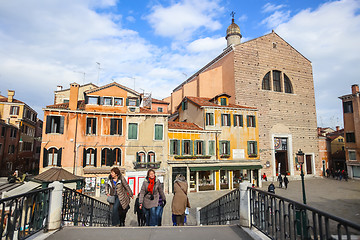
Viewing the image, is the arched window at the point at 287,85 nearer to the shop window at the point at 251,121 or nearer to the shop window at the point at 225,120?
the shop window at the point at 251,121

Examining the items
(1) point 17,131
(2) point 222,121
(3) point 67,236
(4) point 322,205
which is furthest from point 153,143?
(1) point 17,131

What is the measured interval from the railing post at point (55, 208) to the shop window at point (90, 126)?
Result: 16.1 metres

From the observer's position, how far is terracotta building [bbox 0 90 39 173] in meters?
29.8

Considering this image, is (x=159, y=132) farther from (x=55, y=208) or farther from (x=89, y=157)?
(x=55, y=208)

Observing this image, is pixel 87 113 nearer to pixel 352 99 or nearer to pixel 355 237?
pixel 355 237

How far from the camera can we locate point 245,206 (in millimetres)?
5305

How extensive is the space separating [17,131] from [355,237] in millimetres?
38056

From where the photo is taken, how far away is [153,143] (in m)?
21.5

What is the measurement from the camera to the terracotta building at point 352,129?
31.3 metres

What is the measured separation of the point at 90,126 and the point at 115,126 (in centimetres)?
231

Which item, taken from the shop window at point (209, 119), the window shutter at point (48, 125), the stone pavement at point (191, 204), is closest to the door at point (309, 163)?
the stone pavement at point (191, 204)

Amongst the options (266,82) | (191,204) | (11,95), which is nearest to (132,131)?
(191,204)

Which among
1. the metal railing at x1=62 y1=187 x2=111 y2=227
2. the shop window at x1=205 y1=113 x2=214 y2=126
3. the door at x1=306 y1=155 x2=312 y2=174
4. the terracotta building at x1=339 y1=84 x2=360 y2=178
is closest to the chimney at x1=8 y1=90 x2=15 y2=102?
Answer: the shop window at x1=205 y1=113 x2=214 y2=126

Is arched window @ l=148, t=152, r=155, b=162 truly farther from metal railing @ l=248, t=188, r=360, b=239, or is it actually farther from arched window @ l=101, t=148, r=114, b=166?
metal railing @ l=248, t=188, r=360, b=239
